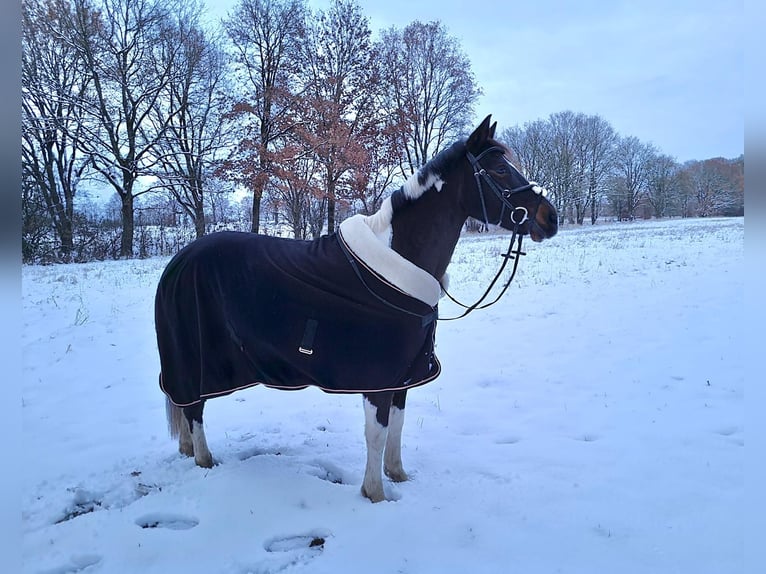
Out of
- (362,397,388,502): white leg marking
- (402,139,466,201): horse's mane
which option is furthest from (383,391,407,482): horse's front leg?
(402,139,466,201): horse's mane

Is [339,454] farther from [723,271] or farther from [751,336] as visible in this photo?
[723,271]

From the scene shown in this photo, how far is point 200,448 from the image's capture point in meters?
3.17

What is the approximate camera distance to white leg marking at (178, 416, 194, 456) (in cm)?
336

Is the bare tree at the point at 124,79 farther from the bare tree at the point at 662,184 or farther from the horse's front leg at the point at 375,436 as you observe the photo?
the bare tree at the point at 662,184

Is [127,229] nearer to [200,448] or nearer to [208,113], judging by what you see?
[208,113]

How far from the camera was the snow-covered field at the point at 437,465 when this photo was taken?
2248 mm

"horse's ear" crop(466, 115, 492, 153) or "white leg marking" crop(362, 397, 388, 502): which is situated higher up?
"horse's ear" crop(466, 115, 492, 153)

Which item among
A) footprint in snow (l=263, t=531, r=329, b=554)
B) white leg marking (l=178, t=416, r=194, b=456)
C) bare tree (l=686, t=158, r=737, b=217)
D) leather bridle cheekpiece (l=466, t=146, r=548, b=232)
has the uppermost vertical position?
bare tree (l=686, t=158, r=737, b=217)

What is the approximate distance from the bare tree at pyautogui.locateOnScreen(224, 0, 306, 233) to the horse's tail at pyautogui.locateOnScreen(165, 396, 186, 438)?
16130mm

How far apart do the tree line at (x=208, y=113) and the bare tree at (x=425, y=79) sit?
82 mm

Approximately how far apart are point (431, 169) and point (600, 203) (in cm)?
6142

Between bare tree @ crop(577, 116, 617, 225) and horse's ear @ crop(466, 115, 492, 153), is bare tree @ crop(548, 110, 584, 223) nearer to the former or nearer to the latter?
bare tree @ crop(577, 116, 617, 225)

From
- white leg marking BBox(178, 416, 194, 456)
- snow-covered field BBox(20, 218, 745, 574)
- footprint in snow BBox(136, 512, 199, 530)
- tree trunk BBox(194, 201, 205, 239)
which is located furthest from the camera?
tree trunk BBox(194, 201, 205, 239)

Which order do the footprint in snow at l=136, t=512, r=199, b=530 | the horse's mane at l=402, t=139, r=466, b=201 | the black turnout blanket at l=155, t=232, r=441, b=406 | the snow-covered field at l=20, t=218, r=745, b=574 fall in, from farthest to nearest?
the horse's mane at l=402, t=139, r=466, b=201
the black turnout blanket at l=155, t=232, r=441, b=406
the footprint in snow at l=136, t=512, r=199, b=530
the snow-covered field at l=20, t=218, r=745, b=574
